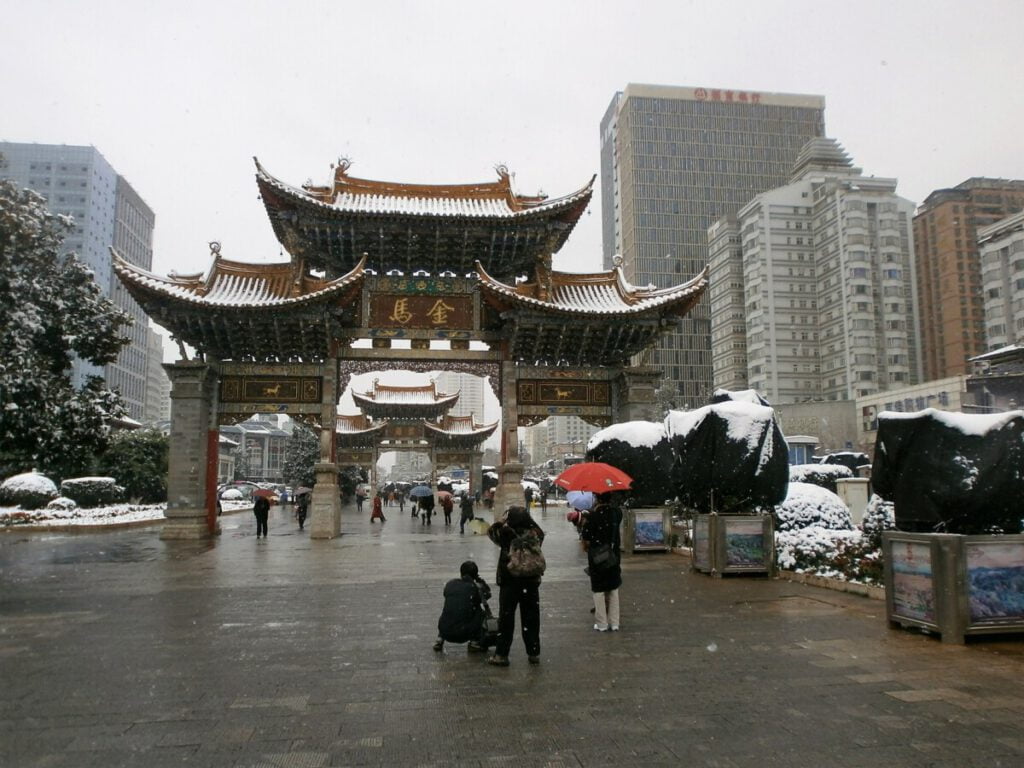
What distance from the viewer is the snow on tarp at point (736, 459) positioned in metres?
11.8

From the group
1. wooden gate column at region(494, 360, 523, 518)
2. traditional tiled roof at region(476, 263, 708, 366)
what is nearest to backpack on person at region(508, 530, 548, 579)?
traditional tiled roof at region(476, 263, 708, 366)

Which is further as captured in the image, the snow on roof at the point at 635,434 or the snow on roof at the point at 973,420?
the snow on roof at the point at 635,434

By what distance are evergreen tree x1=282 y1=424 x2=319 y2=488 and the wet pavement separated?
37042mm

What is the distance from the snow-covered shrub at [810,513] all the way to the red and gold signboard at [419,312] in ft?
35.5

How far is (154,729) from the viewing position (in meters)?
4.71

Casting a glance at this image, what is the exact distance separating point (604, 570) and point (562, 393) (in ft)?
45.4

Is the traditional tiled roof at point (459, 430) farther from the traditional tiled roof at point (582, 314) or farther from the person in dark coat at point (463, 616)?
the person in dark coat at point (463, 616)

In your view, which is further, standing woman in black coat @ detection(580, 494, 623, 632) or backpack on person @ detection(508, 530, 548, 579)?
standing woman in black coat @ detection(580, 494, 623, 632)

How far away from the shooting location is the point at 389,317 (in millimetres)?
20984

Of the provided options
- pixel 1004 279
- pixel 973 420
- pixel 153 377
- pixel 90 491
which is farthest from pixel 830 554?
pixel 153 377

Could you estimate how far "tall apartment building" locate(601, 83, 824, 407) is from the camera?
106m

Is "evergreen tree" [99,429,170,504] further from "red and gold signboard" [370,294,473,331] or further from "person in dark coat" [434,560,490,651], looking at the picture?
"person in dark coat" [434,560,490,651]

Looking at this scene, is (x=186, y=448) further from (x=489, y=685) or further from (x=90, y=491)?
(x=489, y=685)

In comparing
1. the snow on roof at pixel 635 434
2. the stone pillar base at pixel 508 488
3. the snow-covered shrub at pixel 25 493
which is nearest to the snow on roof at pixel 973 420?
the snow on roof at pixel 635 434
